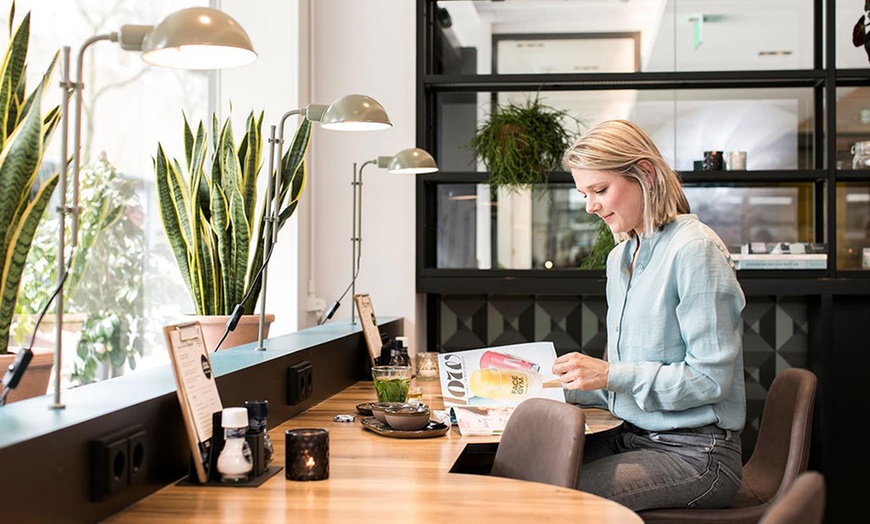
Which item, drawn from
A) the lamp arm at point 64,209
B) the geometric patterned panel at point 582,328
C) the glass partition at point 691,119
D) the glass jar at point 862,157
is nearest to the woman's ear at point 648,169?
the lamp arm at point 64,209

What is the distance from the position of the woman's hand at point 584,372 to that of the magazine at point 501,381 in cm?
25

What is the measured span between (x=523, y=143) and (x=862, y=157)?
158cm

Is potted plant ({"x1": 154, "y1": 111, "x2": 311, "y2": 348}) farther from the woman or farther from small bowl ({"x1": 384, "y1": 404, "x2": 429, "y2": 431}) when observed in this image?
the woman

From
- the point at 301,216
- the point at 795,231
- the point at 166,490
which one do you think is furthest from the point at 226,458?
the point at 795,231

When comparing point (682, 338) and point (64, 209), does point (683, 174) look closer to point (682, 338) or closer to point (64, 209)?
point (682, 338)

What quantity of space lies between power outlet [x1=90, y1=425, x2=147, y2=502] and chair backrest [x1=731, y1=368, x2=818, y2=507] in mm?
1494

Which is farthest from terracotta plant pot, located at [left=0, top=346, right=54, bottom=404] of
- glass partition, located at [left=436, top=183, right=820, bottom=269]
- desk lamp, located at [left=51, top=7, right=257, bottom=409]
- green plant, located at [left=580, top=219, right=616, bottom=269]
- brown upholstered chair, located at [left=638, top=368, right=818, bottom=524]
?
green plant, located at [left=580, top=219, right=616, bottom=269]

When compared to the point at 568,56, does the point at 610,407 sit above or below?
below

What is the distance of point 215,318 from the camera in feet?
11.3

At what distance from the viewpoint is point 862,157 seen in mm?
4352

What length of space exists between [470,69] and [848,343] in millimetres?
2219

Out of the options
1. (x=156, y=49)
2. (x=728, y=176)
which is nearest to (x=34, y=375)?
(x=156, y=49)

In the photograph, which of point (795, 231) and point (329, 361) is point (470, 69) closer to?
point (795, 231)

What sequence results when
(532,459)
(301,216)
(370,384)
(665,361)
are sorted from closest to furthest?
(532,459)
(665,361)
(370,384)
(301,216)
